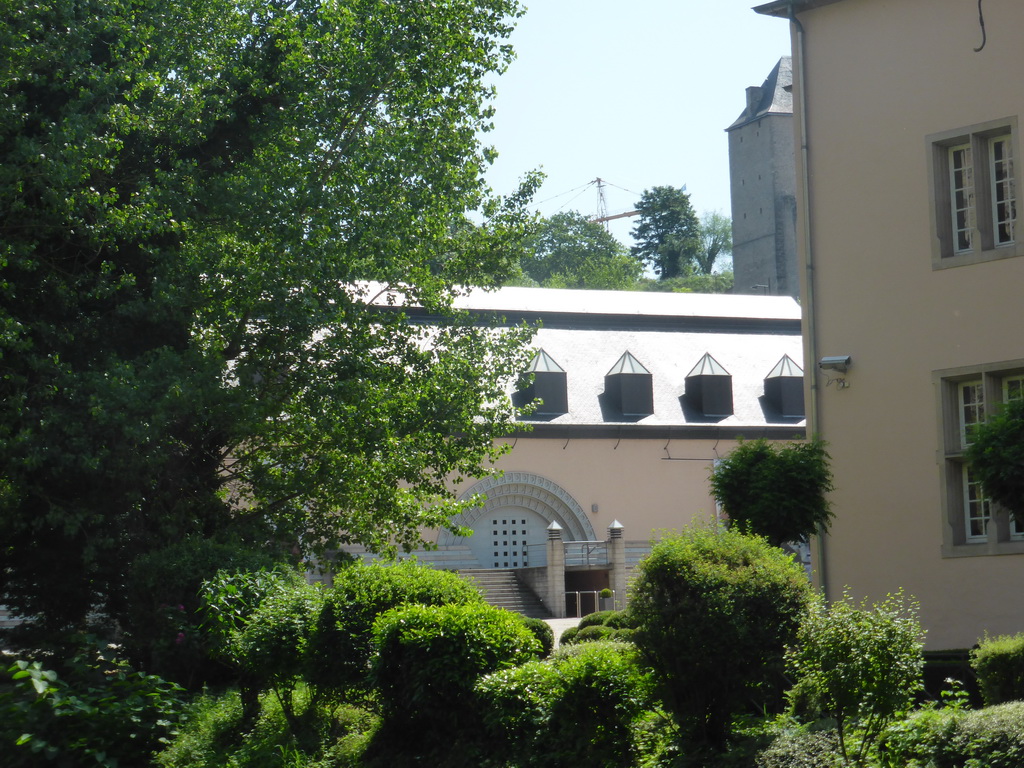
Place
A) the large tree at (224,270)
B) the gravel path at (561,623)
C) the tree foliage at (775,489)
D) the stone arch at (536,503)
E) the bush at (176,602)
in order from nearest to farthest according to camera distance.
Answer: the bush at (176,602) < the tree foliage at (775,489) < the large tree at (224,270) < the gravel path at (561,623) < the stone arch at (536,503)

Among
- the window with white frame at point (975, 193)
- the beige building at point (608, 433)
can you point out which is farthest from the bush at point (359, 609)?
the beige building at point (608, 433)

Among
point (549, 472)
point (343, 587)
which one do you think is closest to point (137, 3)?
point (343, 587)

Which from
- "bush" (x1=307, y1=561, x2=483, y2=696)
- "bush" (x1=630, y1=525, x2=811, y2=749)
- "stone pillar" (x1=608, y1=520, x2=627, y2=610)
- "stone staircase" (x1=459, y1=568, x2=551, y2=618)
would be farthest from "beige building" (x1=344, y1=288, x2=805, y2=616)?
"bush" (x1=630, y1=525, x2=811, y2=749)

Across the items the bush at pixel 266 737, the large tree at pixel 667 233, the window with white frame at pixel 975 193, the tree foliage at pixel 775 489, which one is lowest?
the bush at pixel 266 737

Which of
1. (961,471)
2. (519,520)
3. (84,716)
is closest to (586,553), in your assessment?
(519,520)

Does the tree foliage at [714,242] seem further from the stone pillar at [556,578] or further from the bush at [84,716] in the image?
the bush at [84,716]

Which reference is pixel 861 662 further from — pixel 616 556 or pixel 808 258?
pixel 616 556

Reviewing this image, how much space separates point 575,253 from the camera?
278ft

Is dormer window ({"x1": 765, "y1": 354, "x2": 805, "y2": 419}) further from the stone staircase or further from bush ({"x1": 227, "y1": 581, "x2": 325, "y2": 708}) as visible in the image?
bush ({"x1": 227, "y1": 581, "x2": 325, "y2": 708})

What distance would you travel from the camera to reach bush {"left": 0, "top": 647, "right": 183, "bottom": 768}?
872cm

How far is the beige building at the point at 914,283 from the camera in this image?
14.8 meters

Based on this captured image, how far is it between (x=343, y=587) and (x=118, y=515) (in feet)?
18.0

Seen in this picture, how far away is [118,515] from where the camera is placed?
15281 millimetres

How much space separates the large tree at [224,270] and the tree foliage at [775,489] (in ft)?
14.4
